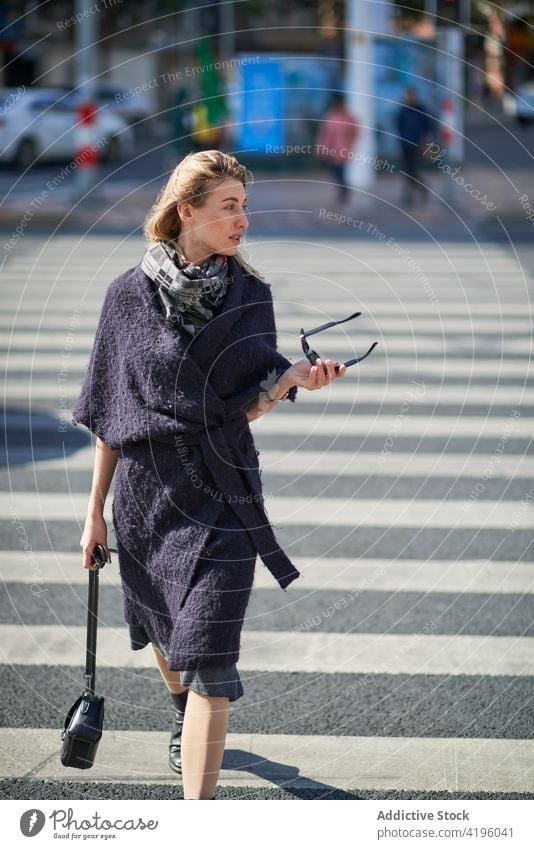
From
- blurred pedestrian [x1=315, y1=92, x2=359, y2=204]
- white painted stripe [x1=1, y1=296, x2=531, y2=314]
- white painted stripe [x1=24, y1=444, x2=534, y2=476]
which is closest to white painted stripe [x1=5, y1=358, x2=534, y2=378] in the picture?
Result: white painted stripe [x1=1, y1=296, x2=531, y2=314]

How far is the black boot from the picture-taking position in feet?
12.3

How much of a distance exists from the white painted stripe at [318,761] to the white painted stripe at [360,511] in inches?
91.9

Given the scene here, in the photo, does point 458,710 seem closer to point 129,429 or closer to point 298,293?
point 129,429

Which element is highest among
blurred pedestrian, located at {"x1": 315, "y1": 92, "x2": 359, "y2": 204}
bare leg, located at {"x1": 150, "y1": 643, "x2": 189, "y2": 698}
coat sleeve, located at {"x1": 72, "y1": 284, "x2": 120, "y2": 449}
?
blurred pedestrian, located at {"x1": 315, "y1": 92, "x2": 359, "y2": 204}

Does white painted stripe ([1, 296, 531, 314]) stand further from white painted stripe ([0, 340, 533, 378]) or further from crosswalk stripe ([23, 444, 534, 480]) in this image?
crosswalk stripe ([23, 444, 534, 480])

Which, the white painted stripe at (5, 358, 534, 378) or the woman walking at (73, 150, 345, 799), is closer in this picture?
the woman walking at (73, 150, 345, 799)

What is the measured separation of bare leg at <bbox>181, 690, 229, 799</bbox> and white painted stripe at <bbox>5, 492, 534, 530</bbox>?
3.14 meters

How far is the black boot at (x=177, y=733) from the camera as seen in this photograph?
3750 mm

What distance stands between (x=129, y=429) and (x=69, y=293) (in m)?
10.4

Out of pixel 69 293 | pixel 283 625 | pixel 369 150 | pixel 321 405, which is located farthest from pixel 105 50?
pixel 283 625

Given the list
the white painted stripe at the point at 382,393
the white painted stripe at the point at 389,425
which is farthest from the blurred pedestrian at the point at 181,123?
the white painted stripe at the point at 389,425

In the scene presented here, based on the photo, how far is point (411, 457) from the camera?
7621 mm

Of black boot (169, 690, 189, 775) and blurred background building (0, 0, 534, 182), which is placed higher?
blurred background building (0, 0, 534, 182)

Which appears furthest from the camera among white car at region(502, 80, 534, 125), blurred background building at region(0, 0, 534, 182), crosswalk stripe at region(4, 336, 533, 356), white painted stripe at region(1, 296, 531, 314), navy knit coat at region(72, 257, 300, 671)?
white car at region(502, 80, 534, 125)
